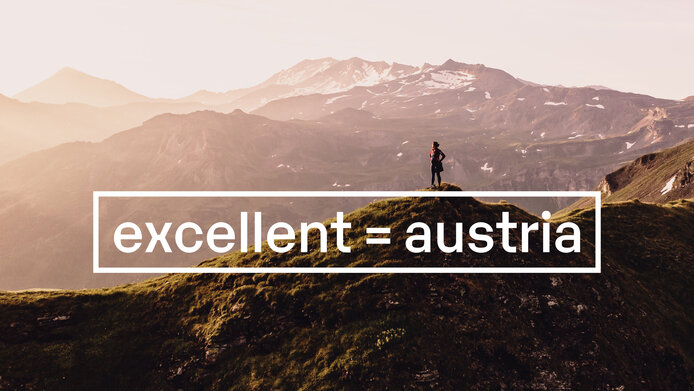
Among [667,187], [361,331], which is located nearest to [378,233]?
[361,331]

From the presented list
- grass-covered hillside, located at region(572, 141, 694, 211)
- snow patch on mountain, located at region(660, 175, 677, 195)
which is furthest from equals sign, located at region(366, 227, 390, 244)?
snow patch on mountain, located at region(660, 175, 677, 195)

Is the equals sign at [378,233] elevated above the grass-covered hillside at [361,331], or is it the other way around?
the equals sign at [378,233]

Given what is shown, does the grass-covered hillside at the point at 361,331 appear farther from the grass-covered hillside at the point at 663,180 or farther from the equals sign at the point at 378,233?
the grass-covered hillside at the point at 663,180

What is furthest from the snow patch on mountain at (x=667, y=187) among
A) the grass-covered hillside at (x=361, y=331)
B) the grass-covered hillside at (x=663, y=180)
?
the grass-covered hillside at (x=361, y=331)

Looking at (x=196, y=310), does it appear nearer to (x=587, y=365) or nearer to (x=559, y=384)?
(x=559, y=384)

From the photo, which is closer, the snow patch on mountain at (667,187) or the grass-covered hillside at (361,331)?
the grass-covered hillside at (361,331)

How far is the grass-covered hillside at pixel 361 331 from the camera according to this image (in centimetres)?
2691

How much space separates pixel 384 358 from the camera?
1028 inches

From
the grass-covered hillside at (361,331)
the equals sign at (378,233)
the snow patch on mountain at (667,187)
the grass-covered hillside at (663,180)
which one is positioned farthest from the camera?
the snow patch on mountain at (667,187)

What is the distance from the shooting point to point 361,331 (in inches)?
1109

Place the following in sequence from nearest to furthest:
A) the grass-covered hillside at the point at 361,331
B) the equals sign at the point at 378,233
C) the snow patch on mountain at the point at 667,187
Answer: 1. the grass-covered hillside at the point at 361,331
2. the equals sign at the point at 378,233
3. the snow patch on mountain at the point at 667,187

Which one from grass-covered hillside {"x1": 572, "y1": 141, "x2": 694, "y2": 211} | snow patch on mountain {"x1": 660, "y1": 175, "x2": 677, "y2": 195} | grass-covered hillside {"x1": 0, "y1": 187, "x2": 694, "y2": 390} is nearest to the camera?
grass-covered hillside {"x1": 0, "y1": 187, "x2": 694, "y2": 390}

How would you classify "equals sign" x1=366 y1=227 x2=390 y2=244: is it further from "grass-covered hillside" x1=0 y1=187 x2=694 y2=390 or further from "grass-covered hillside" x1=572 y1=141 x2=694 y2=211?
"grass-covered hillside" x1=572 y1=141 x2=694 y2=211

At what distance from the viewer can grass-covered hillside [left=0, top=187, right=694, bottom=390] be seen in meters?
26.9
